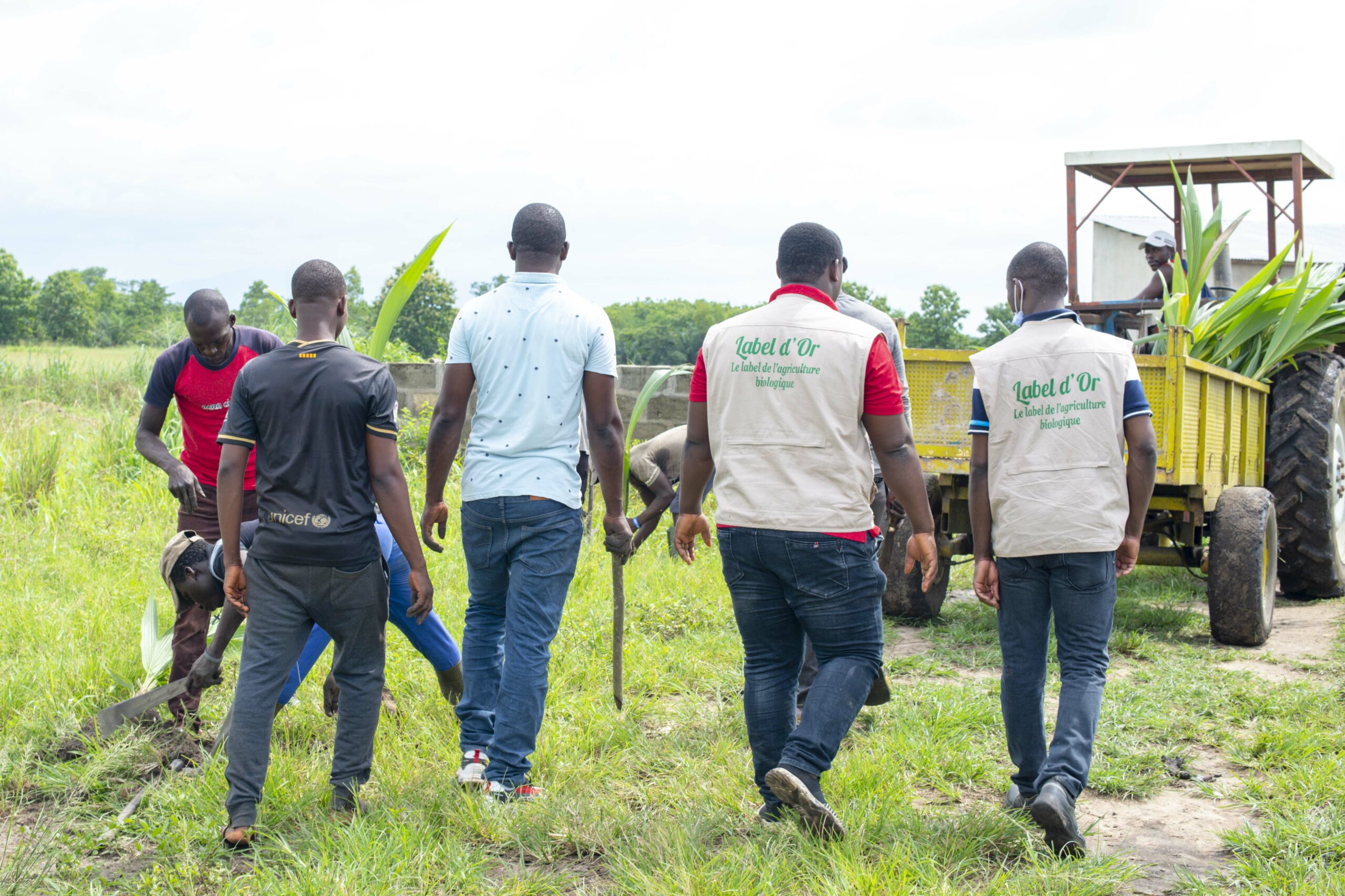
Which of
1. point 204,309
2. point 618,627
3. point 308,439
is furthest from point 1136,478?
point 204,309

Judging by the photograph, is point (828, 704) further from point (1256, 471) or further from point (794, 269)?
point (1256, 471)

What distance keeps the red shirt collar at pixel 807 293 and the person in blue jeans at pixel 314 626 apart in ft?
4.66

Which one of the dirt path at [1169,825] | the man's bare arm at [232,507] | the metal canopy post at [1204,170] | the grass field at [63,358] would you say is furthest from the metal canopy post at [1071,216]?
the grass field at [63,358]

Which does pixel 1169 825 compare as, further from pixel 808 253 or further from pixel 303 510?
pixel 303 510

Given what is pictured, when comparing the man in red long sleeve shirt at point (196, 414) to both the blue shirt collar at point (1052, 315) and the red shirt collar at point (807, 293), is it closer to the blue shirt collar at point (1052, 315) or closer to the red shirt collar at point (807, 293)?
the red shirt collar at point (807, 293)

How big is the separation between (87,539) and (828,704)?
21.2 ft

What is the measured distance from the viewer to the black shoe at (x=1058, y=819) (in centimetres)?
293

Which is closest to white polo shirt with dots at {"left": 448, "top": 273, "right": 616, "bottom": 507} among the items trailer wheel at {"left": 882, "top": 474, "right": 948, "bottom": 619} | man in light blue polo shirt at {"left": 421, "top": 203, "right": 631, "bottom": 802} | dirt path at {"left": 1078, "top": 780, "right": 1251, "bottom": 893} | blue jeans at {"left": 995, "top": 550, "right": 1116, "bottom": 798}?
man in light blue polo shirt at {"left": 421, "top": 203, "right": 631, "bottom": 802}

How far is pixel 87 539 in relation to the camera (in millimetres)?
7637

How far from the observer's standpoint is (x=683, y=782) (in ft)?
12.1

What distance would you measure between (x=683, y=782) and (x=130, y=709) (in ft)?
6.85

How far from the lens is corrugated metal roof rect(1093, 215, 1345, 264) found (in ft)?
34.4

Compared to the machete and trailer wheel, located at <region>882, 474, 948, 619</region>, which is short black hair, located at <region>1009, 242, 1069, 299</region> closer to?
trailer wheel, located at <region>882, 474, 948, 619</region>

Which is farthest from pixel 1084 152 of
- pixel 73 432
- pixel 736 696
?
pixel 73 432
